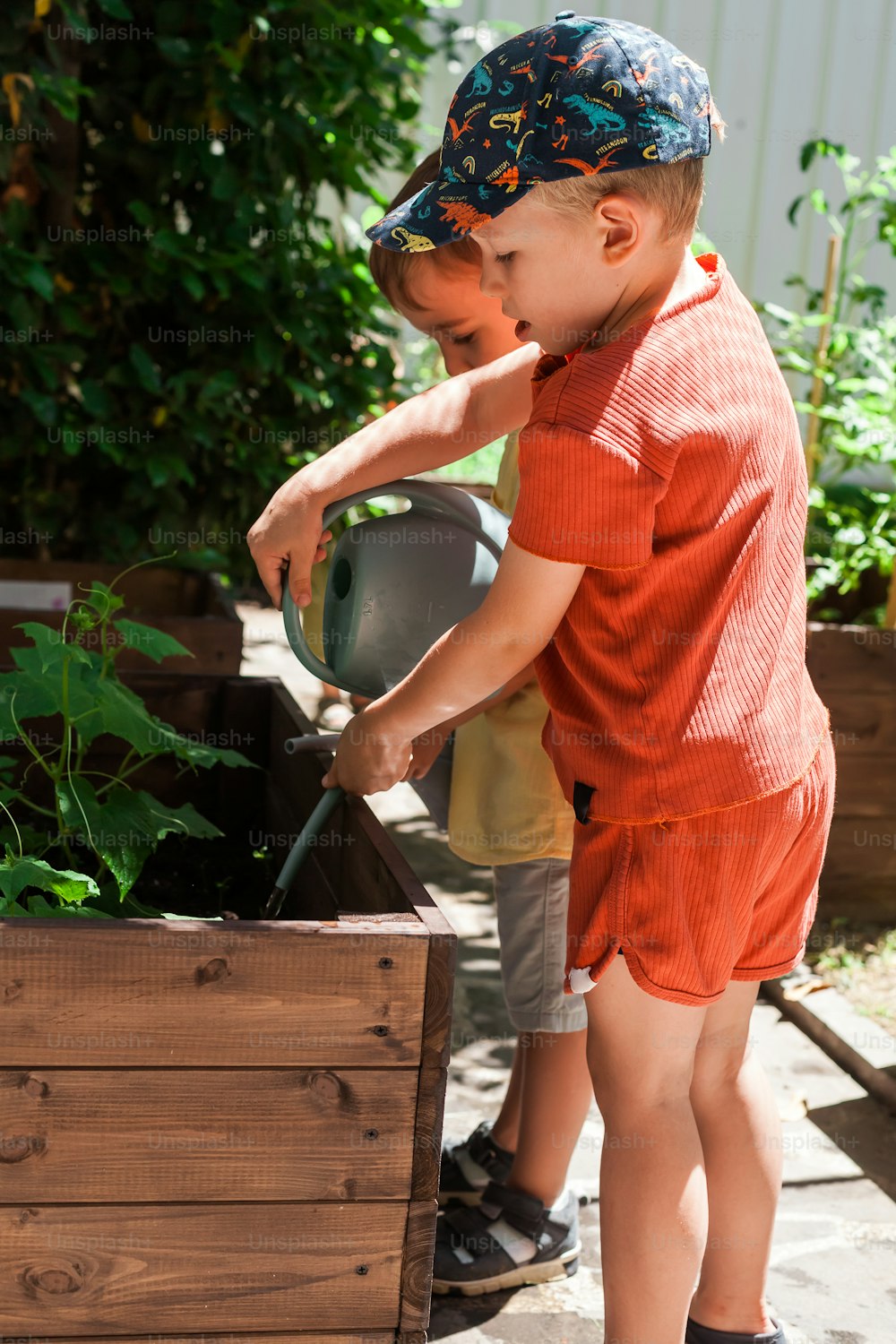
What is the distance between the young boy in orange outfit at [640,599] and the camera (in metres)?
1.18

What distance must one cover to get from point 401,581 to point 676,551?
43 centimetres

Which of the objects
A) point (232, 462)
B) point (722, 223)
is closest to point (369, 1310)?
point (232, 462)

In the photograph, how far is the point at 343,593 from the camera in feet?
5.29

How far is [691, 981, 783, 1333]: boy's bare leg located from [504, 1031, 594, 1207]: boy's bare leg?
281 mm

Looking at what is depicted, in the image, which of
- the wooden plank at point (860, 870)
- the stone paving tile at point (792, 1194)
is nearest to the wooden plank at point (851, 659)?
the wooden plank at point (860, 870)

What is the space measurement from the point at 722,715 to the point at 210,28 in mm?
2351

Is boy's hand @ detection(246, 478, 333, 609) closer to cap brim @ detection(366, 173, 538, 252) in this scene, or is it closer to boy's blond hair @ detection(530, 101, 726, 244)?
cap brim @ detection(366, 173, 538, 252)

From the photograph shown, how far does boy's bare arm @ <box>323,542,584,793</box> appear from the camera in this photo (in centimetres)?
123

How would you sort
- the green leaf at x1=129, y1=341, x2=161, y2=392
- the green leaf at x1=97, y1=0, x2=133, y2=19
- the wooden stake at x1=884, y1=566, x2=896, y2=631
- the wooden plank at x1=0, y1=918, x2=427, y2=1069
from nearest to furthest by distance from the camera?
the wooden plank at x1=0, y1=918, x2=427, y2=1069 → the green leaf at x1=97, y1=0, x2=133, y2=19 → the green leaf at x1=129, y1=341, x2=161, y2=392 → the wooden stake at x1=884, y1=566, x2=896, y2=631

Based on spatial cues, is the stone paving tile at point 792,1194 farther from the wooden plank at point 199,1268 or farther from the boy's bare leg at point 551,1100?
the wooden plank at point 199,1268

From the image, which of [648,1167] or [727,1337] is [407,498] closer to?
[648,1167]

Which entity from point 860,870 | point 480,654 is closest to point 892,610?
point 860,870

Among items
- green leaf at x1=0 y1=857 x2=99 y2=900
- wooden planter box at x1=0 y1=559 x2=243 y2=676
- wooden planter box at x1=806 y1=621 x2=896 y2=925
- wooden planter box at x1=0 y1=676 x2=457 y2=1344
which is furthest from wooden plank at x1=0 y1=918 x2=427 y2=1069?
wooden planter box at x1=806 y1=621 x2=896 y2=925

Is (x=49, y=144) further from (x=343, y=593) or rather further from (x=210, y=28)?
(x=343, y=593)
